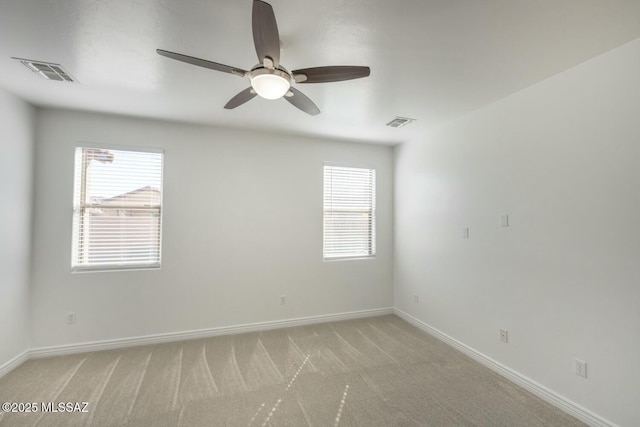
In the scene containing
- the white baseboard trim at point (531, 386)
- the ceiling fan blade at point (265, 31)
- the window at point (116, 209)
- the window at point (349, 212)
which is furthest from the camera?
the window at point (349, 212)

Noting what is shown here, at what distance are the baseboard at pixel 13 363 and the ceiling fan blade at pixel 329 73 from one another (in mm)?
3753

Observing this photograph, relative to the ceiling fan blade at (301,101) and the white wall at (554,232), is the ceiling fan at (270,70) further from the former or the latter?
the white wall at (554,232)

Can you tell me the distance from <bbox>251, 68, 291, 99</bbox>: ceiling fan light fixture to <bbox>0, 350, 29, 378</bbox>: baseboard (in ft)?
11.6

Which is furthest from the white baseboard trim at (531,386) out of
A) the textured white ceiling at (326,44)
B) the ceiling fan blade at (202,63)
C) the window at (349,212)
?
the ceiling fan blade at (202,63)

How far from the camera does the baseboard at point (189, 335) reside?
298 centimetres

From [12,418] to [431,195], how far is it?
14.6 feet

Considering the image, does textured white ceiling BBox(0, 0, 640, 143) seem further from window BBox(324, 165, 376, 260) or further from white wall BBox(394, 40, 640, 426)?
window BBox(324, 165, 376, 260)

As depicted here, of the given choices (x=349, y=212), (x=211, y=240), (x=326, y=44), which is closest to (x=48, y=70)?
(x=211, y=240)

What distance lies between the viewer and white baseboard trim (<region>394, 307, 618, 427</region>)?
2.00 m

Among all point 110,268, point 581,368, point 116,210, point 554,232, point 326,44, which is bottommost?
point 581,368

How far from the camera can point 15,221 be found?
269 cm

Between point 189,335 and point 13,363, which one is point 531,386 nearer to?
point 189,335

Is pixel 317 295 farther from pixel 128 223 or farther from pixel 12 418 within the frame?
pixel 12 418

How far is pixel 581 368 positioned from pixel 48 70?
15.7 ft
